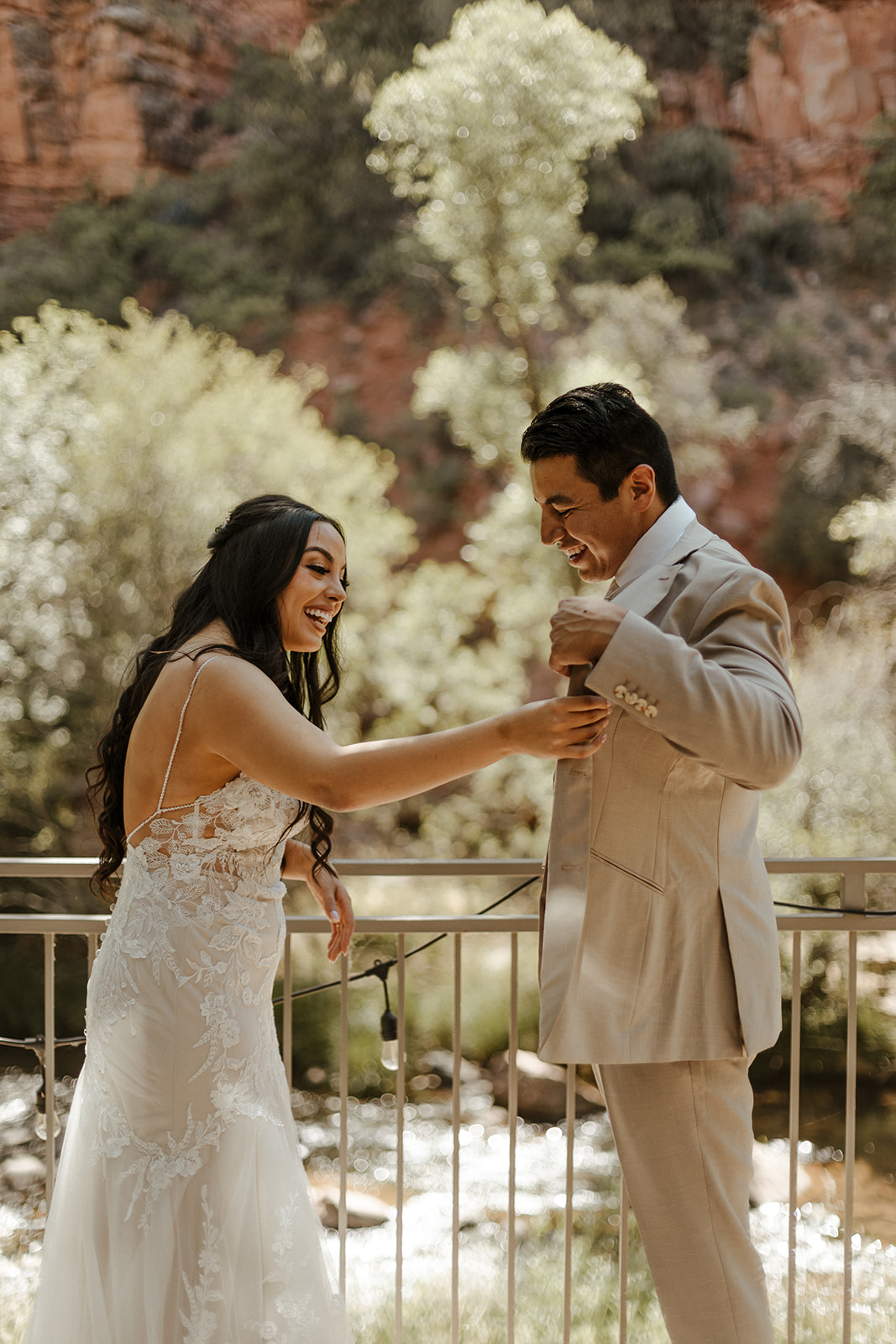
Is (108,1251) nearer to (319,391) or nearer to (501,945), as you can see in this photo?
(501,945)

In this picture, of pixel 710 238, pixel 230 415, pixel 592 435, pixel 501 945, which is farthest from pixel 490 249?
pixel 592 435

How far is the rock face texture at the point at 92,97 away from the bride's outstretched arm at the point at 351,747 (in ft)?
57.2

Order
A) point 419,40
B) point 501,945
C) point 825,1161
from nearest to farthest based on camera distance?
point 825,1161
point 501,945
point 419,40

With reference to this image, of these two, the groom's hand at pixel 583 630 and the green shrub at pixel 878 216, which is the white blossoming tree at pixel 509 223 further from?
the groom's hand at pixel 583 630

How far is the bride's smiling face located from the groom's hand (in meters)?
0.49

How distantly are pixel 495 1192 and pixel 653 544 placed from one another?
20.9 feet

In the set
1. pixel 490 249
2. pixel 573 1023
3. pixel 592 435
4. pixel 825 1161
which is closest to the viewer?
pixel 573 1023

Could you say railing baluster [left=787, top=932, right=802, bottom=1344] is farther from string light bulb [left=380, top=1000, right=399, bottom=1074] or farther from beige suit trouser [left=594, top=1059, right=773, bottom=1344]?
string light bulb [left=380, top=1000, right=399, bottom=1074]

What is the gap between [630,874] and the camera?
4.52 feet

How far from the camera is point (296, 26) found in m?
17.5

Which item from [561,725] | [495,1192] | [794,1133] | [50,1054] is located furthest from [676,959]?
[495,1192]

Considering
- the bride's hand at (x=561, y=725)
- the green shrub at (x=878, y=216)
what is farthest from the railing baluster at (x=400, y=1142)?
the green shrub at (x=878, y=216)

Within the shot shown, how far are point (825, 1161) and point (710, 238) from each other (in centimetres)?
1314

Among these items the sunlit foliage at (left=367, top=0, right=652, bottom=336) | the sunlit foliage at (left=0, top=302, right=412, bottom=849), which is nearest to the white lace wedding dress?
the sunlit foliage at (left=0, top=302, right=412, bottom=849)
